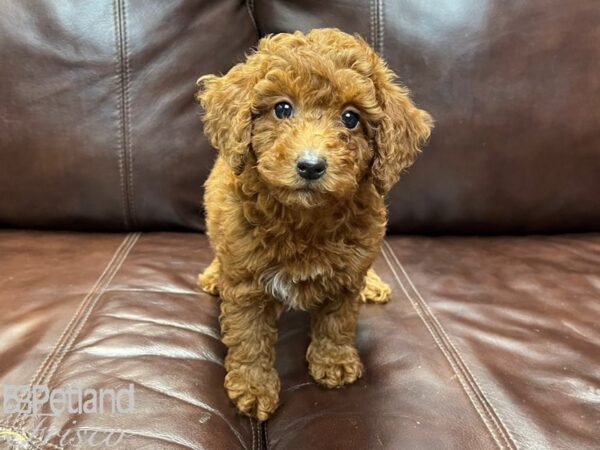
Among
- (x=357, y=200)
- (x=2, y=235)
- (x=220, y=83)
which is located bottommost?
(x=2, y=235)

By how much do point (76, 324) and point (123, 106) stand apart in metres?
0.95

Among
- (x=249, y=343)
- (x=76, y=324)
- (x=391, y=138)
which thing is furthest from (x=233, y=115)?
(x=76, y=324)

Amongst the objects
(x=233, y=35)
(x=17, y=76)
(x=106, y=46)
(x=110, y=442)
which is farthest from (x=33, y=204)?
(x=110, y=442)

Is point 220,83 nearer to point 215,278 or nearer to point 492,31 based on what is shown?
point 215,278

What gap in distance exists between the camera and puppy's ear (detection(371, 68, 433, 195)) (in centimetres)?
152

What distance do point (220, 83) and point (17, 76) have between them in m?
1.10

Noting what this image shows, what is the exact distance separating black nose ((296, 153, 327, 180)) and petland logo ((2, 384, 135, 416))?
27.8 inches

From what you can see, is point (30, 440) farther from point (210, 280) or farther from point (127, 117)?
point (127, 117)

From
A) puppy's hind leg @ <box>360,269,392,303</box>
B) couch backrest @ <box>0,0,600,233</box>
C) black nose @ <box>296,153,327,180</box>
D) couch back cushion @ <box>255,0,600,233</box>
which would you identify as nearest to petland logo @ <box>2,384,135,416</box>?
black nose @ <box>296,153,327,180</box>

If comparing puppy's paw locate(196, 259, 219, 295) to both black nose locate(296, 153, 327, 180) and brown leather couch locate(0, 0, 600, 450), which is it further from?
black nose locate(296, 153, 327, 180)

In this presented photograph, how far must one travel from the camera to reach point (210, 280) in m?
2.00

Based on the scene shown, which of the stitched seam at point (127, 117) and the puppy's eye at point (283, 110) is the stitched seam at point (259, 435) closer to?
the puppy's eye at point (283, 110)

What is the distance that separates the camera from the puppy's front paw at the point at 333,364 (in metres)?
1.60

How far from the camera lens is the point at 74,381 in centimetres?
147
